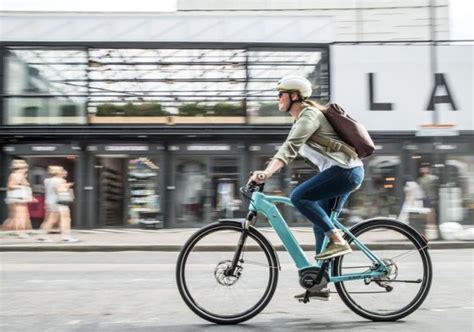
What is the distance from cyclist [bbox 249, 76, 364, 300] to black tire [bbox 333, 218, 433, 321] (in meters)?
0.18

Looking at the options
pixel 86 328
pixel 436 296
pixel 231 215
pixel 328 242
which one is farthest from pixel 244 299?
pixel 231 215

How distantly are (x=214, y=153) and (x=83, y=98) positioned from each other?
16.1 feet

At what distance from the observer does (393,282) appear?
4387mm

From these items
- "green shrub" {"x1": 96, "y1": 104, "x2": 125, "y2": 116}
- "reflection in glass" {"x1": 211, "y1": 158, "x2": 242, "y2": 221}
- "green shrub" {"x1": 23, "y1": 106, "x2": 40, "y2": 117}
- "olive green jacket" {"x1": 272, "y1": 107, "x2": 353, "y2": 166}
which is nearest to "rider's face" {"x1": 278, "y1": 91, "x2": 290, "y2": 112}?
"olive green jacket" {"x1": 272, "y1": 107, "x2": 353, "y2": 166}

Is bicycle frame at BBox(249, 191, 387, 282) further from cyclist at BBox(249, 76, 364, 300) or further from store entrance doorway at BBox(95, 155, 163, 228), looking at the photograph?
store entrance doorway at BBox(95, 155, 163, 228)

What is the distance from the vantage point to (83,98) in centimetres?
1925

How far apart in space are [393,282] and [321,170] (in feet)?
3.46

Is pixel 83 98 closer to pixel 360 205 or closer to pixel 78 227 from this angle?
pixel 78 227

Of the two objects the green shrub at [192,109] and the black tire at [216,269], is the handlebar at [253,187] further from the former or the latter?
the green shrub at [192,109]

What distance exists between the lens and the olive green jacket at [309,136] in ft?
13.5

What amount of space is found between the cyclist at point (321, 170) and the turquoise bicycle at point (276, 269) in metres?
0.10

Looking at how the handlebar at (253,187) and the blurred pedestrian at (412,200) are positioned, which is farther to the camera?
the blurred pedestrian at (412,200)

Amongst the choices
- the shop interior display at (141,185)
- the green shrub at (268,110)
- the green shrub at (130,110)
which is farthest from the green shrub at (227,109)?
the shop interior display at (141,185)

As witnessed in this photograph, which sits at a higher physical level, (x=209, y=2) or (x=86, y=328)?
(x=209, y=2)
